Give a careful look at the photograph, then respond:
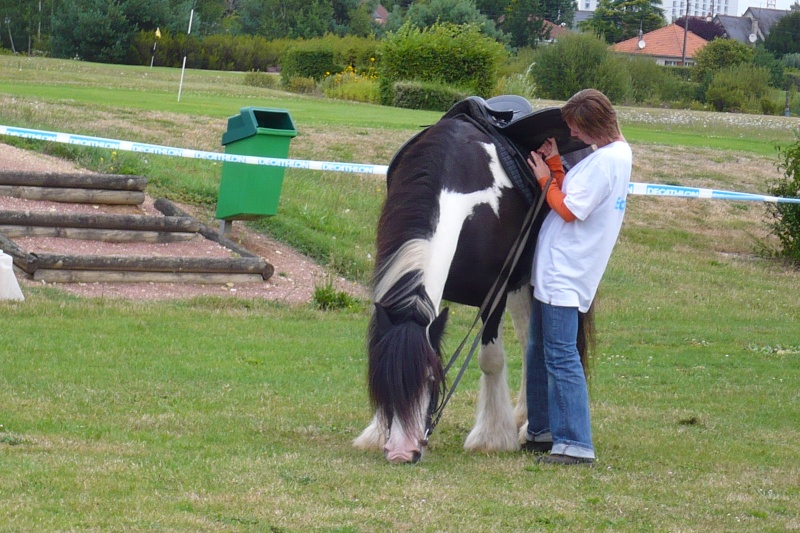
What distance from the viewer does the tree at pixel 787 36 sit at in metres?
92.6

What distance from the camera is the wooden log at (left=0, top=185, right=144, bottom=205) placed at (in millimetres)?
12273

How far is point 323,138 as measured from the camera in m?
20.1

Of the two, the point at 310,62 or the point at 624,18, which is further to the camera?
the point at 624,18

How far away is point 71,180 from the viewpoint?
1239cm

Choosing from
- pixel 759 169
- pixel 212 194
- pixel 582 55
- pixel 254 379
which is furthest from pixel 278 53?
pixel 254 379

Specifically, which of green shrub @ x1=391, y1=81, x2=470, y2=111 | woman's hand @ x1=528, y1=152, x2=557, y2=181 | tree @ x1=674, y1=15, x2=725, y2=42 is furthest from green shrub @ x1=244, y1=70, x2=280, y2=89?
tree @ x1=674, y1=15, x2=725, y2=42

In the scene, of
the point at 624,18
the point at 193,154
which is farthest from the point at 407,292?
the point at 624,18

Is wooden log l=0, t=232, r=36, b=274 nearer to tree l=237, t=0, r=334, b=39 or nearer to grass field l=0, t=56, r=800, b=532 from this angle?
grass field l=0, t=56, r=800, b=532

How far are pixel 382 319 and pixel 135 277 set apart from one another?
6.51 metres

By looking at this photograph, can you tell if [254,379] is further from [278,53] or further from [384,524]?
[278,53]

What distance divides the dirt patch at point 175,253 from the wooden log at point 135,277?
0.05 m

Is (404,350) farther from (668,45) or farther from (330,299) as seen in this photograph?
(668,45)

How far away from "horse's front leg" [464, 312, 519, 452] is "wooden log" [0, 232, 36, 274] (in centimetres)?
592

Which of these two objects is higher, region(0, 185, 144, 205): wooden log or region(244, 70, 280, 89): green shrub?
region(244, 70, 280, 89): green shrub
